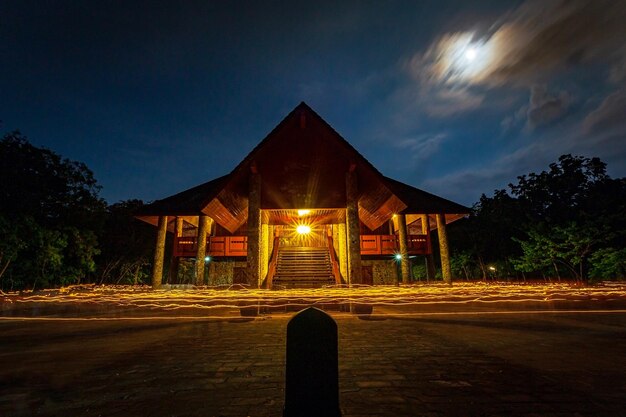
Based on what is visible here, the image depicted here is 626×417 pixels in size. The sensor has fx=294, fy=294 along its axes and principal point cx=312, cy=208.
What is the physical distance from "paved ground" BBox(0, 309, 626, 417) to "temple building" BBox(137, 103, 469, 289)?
7035 millimetres

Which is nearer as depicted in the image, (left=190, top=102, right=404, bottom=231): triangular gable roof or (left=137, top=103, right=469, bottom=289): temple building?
(left=190, top=102, right=404, bottom=231): triangular gable roof

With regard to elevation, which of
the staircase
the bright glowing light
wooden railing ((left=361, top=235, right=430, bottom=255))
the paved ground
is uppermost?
the bright glowing light

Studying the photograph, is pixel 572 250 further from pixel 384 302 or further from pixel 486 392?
pixel 486 392

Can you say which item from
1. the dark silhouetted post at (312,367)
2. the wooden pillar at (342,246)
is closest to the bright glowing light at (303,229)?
the wooden pillar at (342,246)

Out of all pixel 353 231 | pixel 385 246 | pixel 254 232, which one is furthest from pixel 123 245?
pixel 353 231

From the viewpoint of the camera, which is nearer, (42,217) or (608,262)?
(608,262)

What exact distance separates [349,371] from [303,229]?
20241 millimetres

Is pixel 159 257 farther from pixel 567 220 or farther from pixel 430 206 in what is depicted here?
pixel 567 220

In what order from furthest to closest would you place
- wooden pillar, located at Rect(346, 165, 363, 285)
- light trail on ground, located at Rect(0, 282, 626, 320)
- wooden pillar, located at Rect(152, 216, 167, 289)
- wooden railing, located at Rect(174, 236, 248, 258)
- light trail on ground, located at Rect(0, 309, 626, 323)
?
wooden railing, located at Rect(174, 236, 248, 258) < wooden pillar, located at Rect(152, 216, 167, 289) < wooden pillar, located at Rect(346, 165, 363, 285) < light trail on ground, located at Rect(0, 282, 626, 320) < light trail on ground, located at Rect(0, 309, 626, 323)

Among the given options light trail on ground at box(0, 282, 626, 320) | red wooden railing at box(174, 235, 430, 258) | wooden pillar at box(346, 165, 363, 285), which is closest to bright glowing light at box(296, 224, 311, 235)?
red wooden railing at box(174, 235, 430, 258)

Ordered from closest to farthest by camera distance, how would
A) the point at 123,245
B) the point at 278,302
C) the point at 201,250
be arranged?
the point at 278,302 < the point at 201,250 < the point at 123,245

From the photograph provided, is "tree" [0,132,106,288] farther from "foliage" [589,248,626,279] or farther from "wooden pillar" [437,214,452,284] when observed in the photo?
"foliage" [589,248,626,279]

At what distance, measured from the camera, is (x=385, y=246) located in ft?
63.1

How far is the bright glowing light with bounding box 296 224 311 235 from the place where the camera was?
75.2 ft
